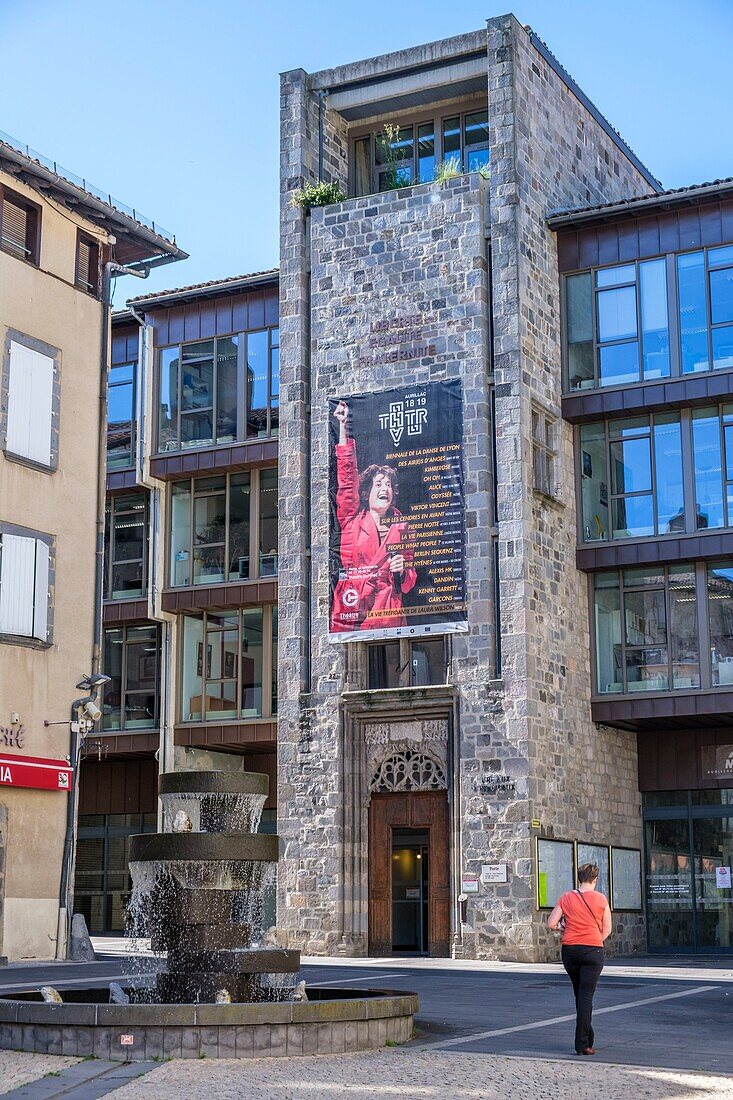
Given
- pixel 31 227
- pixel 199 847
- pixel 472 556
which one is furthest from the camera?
pixel 472 556

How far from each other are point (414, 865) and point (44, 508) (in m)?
9.81

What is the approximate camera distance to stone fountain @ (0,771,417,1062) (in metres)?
11.8

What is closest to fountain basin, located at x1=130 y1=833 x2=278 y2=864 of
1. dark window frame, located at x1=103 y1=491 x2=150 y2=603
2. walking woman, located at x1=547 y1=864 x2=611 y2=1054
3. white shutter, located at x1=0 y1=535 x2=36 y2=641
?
walking woman, located at x1=547 y1=864 x2=611 y2=1054

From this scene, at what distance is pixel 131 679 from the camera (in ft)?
123

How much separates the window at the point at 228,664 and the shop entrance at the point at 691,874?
904 cm

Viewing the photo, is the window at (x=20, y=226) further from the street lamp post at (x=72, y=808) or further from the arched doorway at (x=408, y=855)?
the arched doorway at (x=408, y=855)

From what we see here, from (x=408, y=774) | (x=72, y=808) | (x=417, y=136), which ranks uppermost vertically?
(x=417, y=136)

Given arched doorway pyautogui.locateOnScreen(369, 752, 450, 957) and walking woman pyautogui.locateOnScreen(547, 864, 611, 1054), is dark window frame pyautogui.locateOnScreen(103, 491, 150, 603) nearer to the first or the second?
arched doorway pyautogui.locateOnScreen(369, 752, 450, 957)

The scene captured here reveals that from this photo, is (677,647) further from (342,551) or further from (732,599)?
(342,551)

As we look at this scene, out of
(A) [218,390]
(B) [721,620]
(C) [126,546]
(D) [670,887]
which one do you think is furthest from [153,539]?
(D) [670,887]

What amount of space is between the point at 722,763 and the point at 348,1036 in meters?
21.3

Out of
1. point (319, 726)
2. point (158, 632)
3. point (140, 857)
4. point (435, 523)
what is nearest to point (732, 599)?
point (435, 523)

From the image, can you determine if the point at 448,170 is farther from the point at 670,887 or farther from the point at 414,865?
the point at 670,887

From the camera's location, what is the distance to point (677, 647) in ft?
101
